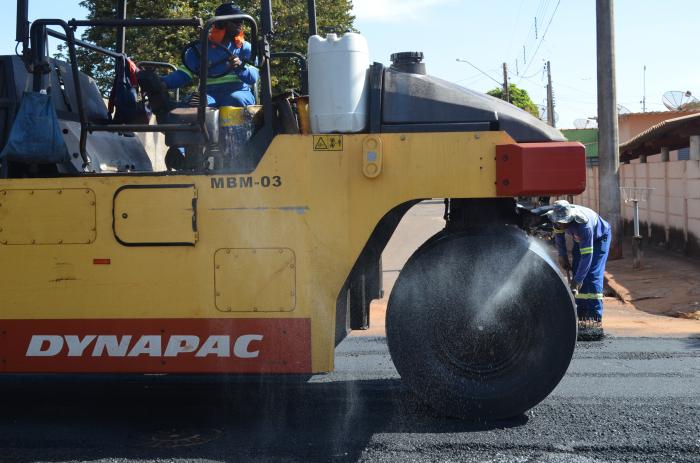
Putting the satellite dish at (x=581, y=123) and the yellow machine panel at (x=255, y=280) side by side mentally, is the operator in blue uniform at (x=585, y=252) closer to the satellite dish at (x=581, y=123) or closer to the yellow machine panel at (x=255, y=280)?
the yellow machine panel at (x=255, y=280)

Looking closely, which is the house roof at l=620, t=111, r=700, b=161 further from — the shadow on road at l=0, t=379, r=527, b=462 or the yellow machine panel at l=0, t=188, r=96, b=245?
the yellow machine panel at l=0, t=188, r=96, b=245

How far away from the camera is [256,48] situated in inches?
184

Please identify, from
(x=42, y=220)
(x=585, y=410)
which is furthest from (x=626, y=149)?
(x=42, y=220)

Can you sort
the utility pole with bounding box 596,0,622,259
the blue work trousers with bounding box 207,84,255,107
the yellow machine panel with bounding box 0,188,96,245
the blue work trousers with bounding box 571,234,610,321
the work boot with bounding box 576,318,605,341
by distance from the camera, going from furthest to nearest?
the utility pole with bounding box 596,0,622,259, the blue work trousers with bounding box 571,234,610,321, the work boot with bounding box 576,318,605,341, the blue work trousers with bounding box 207,84,255,107, the yellow machine panel with bounding box 0,188,96,245

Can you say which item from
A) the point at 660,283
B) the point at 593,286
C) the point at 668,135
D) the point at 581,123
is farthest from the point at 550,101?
the point at 593,286

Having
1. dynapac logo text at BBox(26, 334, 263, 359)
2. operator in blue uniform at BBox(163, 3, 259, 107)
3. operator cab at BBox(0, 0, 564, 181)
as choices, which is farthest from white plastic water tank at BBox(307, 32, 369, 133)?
dynapac logo text at BBox(26, 334, 263, 359)

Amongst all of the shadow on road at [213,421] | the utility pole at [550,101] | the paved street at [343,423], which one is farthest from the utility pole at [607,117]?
the utility pole at [550,101]

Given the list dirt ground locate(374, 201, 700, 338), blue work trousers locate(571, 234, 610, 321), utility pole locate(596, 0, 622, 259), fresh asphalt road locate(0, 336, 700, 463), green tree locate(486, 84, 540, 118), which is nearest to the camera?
fresh asphalt road locate(0, 336, 700, 463)

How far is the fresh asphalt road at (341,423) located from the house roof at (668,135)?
38.5 feet

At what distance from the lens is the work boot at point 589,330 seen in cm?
788

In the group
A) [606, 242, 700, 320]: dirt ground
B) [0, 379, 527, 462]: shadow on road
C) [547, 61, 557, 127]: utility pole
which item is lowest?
[606, 242, 700, 320]: dirt ground

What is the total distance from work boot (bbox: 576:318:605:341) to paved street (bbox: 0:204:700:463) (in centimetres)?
150

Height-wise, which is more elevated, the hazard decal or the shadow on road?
the hazard decal

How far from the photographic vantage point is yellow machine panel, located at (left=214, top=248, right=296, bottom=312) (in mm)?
4492
